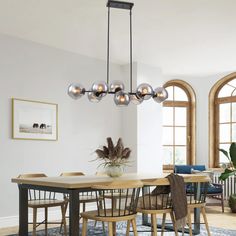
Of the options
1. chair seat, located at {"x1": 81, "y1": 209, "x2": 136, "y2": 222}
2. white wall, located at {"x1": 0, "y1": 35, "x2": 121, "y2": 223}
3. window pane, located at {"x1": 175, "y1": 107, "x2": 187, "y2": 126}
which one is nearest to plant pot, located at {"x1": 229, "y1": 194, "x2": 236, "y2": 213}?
window pane, located at {"x1": 175, "y1": 107, "x2": 187, "y2": 126}

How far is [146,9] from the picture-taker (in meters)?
5.14

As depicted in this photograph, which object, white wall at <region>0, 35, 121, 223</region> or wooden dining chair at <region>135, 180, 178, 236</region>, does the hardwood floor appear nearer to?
white wall at <region>0, 35, 121, 223</region>

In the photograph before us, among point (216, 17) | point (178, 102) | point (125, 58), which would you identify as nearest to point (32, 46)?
point (125, 58)

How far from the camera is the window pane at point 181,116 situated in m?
9.29

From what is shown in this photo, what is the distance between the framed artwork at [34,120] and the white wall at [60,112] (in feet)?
0.27

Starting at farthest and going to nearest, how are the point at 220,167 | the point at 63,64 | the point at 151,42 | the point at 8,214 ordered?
the point at 220,167
the point at 63,64
the point at 151,42
the point at 8,214

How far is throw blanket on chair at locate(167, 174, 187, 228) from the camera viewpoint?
4406 mm

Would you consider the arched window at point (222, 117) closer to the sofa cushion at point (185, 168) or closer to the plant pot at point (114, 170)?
the sofa cushion at point (185, 168)

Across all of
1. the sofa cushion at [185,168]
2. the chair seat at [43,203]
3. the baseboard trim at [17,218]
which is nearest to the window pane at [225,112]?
the sofa cushion at [185,168]

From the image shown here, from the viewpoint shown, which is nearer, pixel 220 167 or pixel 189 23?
pixel 189 23

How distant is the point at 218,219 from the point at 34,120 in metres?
3.34

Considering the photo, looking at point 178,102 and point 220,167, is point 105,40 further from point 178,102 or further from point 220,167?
point 220,167

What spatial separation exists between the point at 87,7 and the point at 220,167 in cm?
512

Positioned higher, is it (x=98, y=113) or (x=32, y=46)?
(x=32, y=46)
